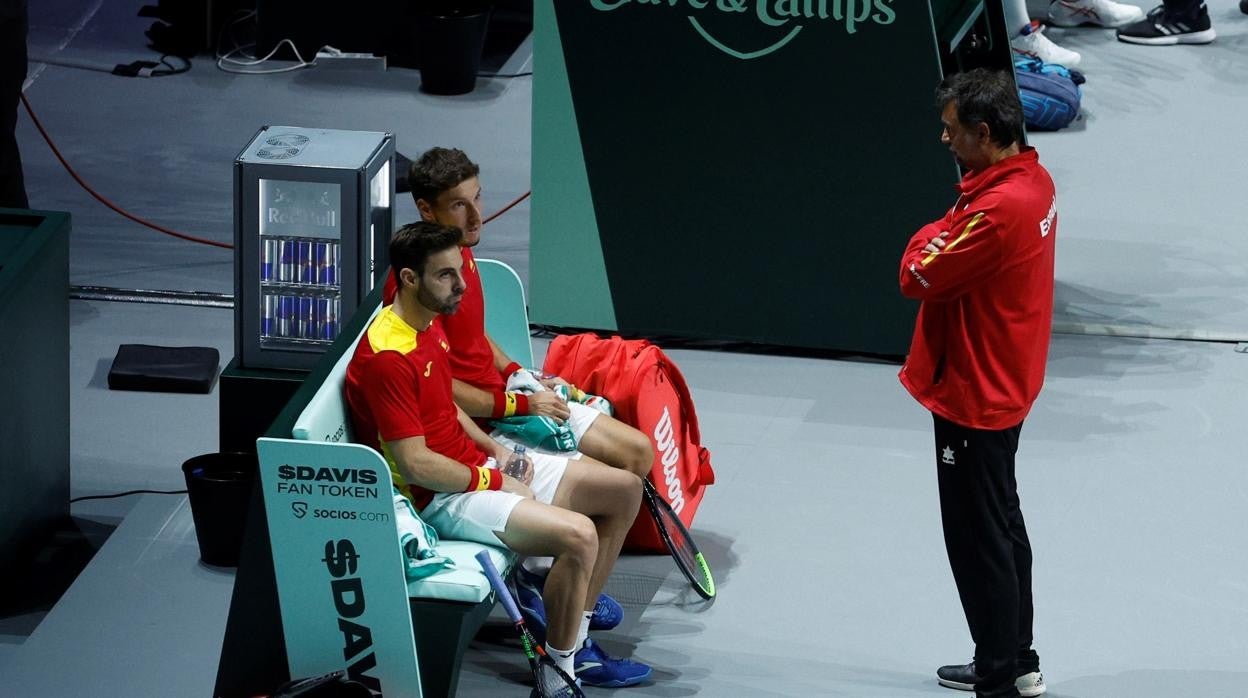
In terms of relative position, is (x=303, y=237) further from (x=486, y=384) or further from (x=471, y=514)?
(x=471, y=514)

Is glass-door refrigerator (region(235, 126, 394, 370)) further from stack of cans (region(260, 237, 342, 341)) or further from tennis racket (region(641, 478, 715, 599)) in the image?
tennis racket (region(641, 478, 715, 599))

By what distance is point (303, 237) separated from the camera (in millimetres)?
6223

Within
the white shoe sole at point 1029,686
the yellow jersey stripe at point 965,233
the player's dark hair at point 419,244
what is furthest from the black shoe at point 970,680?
the player's dark hair at point 419,244

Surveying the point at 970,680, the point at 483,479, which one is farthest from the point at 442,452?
the point at 970,680

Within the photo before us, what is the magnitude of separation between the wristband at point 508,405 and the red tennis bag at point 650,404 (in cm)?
46

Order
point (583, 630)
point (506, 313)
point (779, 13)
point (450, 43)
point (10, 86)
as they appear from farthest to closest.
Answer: point (450, 43) < point (10, 86) < point (779, 13) < point (506, 313) < point (583, 630)

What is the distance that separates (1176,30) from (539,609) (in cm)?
838

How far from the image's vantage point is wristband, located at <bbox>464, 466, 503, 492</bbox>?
212 inches

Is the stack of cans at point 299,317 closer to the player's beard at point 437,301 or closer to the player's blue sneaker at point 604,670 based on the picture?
the player's beard at point 437,301

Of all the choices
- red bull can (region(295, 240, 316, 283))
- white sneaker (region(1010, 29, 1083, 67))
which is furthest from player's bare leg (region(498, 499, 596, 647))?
white sneaker (region(1010, 29, 1083, 67))

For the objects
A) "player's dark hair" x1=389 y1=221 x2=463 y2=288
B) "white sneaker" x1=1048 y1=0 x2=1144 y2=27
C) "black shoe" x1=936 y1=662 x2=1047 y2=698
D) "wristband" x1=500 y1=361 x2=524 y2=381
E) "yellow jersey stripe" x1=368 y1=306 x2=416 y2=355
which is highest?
"player's dark hair" x1=389 y1=221 x2=463 y2=288

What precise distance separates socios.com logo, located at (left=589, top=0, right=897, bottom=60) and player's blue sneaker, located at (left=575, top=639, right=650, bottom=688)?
302 centimetres

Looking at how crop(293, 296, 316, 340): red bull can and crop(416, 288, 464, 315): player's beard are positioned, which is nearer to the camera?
crop(416, 288, 464, 315): player's beard

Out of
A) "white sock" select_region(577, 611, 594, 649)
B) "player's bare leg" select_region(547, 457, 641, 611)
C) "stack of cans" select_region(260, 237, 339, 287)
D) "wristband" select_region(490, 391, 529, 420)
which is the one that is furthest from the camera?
"stack of cans" select_region(260, 237, 339, 287)
